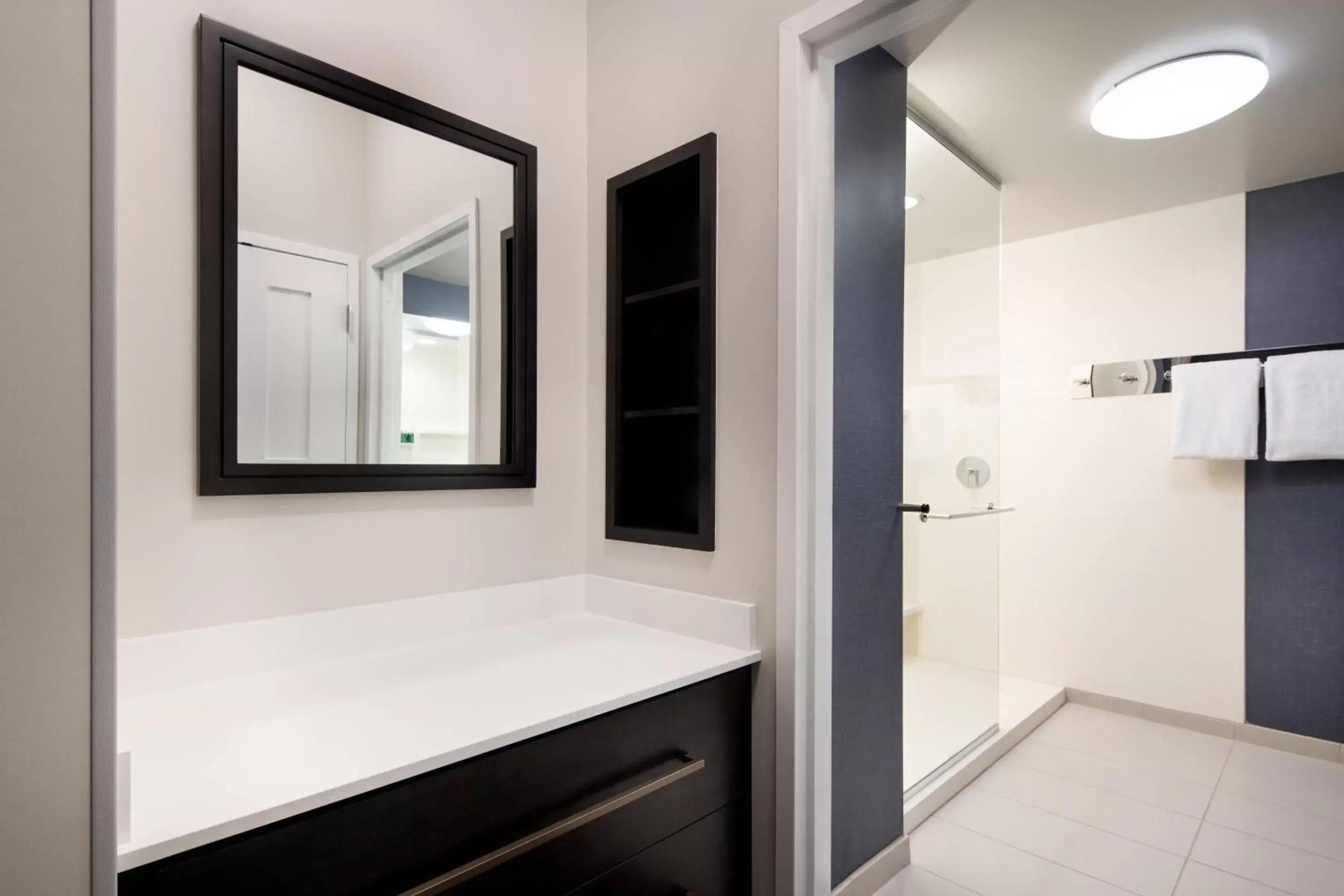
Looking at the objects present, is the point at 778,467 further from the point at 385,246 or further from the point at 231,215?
the point at 231,215

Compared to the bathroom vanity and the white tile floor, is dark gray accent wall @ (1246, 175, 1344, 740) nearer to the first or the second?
the white tile floor

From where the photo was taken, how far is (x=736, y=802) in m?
1.36

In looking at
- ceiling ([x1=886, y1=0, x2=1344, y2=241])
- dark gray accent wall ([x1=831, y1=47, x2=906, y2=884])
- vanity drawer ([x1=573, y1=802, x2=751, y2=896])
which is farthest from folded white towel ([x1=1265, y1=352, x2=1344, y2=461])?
vanity drawer ([x1=573, y1=802, x2=751, y2=896])

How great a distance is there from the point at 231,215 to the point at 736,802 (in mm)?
1453

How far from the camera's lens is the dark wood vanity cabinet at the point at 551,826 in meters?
0.75

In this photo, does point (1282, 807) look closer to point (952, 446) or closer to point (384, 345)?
point (952, 446)

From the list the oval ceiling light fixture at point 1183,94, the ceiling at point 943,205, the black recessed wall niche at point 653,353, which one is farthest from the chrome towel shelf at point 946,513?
the oval ceiling light fixture at point 1183,94

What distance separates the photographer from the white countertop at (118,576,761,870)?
765 mm

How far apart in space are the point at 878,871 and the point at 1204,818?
124 centimetres

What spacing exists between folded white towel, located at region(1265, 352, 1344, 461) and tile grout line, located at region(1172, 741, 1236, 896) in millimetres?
1163

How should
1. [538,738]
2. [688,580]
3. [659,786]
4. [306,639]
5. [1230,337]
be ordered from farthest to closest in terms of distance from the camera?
1. [1230,337]
2. [688,580]
3. [306,639]
4. [659,786]
5. [538,738]

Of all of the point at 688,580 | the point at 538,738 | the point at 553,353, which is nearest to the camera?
the point at 538,738

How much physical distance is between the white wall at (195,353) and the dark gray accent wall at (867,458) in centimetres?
67

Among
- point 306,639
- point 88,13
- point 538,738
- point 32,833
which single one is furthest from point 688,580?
point 88,13
